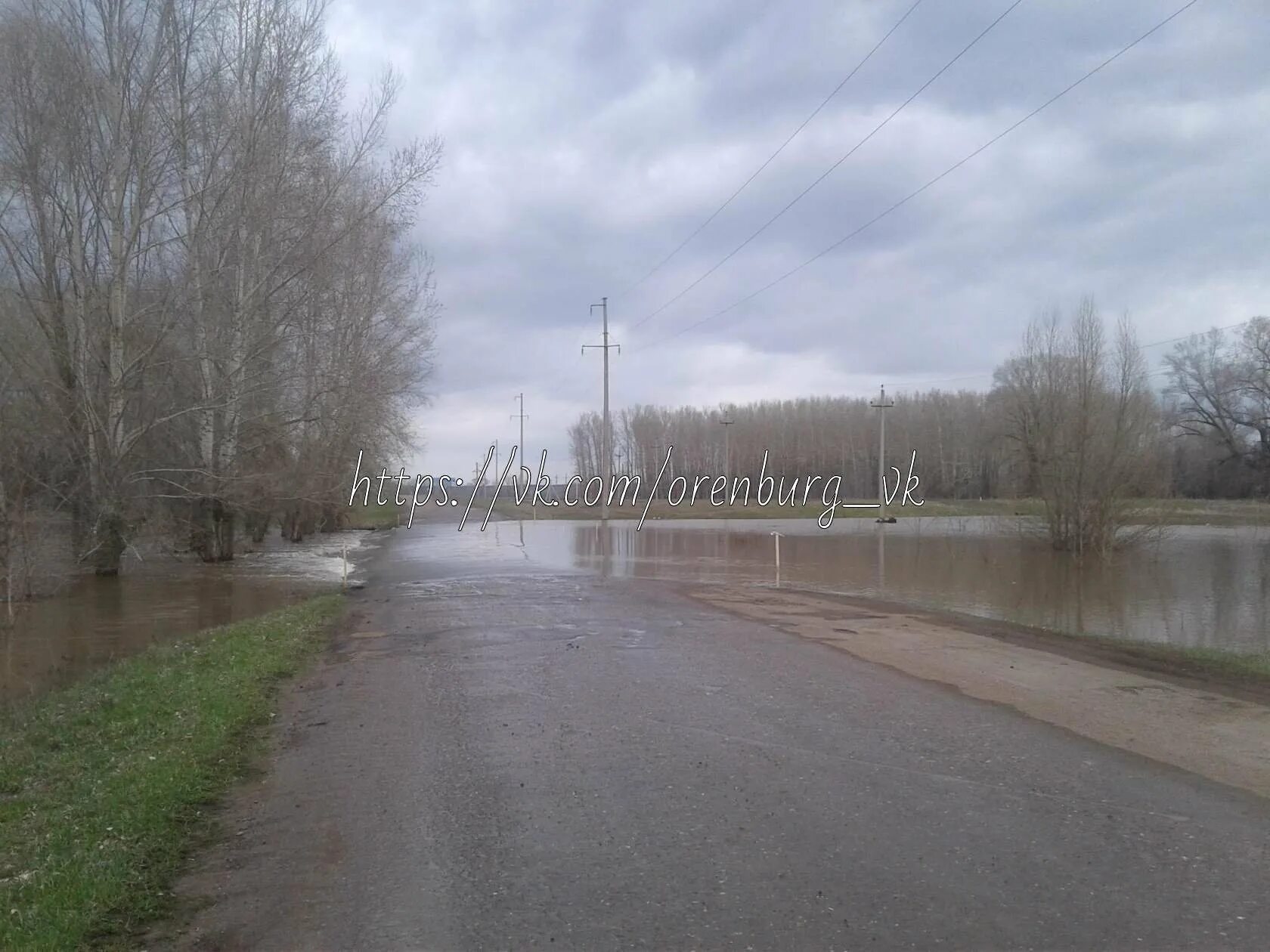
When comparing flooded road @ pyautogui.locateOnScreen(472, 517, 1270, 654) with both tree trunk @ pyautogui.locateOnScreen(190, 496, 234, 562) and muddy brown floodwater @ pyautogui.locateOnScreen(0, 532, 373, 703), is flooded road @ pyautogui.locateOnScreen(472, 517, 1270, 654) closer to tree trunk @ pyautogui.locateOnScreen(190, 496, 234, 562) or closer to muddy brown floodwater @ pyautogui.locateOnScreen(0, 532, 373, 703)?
muddy brown floodwater @ pyautogui.locateOnScreen(0, 532, 373, 703)

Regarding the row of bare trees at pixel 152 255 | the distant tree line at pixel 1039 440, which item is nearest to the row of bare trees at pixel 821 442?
the distant tree line at pixel 1039 440

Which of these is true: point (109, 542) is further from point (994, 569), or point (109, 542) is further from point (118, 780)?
point (994, 569)

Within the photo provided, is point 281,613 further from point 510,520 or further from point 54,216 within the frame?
point 510,520

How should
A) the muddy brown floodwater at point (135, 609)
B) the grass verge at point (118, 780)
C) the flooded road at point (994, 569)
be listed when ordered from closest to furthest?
the grass verge at point (118, 780), the muddy brown floodwater at point (135, 609), the flooded road at point (994, 569)

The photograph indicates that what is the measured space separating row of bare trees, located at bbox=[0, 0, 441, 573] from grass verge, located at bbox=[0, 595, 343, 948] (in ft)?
41.1

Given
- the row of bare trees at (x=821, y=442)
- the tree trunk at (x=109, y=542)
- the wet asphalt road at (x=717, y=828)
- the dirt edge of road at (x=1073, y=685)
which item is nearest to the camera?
the wet asphalt road at (x=717, y=828)

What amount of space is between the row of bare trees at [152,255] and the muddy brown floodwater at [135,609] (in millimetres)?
1890

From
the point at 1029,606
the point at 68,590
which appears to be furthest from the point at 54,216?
the point at 1029,606

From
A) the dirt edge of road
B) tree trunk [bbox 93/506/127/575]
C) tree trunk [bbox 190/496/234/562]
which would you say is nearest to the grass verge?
the dirt edge of road

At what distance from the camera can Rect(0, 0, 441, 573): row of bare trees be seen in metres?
23.0

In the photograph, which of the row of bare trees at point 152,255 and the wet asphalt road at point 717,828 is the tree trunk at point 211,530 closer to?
the row of bare trees at point 152,255

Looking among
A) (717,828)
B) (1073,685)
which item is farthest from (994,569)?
(717,828)

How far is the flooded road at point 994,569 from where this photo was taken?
1672 centimetres

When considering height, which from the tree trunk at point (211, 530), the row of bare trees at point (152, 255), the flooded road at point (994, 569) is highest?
the row of bare trees at point (152, 255)
